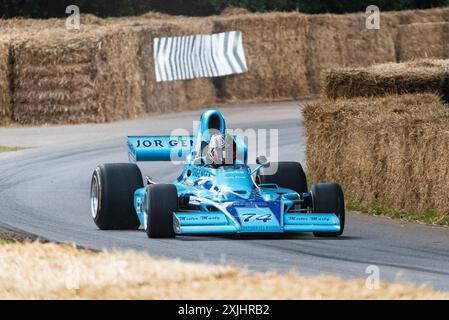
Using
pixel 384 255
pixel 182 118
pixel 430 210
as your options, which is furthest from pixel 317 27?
pixel 384 255

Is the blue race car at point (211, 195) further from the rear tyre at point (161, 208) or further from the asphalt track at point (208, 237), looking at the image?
the asphalt track at point (208, 237)

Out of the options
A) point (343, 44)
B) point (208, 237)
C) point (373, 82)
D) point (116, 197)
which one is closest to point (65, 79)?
point (373, 82)

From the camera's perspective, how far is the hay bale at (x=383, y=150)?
15.7 m

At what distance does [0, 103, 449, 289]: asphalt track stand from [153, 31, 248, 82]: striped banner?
1018 cm

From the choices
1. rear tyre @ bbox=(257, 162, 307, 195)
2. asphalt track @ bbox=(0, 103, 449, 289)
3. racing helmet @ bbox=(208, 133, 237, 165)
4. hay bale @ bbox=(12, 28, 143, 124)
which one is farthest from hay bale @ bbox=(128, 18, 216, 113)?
racing helmet @ bbox=(208, 133, 237, 165)

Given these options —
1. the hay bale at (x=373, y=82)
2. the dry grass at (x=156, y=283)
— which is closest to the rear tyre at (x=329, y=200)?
the dry grass at (x=156, y=283)

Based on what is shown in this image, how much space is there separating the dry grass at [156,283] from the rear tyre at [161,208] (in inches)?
123

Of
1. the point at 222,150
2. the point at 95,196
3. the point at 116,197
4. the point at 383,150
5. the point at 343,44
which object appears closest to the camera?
the point at 222,150

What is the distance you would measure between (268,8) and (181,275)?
41644 mm

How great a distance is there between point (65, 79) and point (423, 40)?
15736 millimetres

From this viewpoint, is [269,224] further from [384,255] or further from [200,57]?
[200,57]

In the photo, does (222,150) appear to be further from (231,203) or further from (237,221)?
(237,221)

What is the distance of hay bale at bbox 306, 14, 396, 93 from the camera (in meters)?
40.5

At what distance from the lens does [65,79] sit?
30922 millimetres
